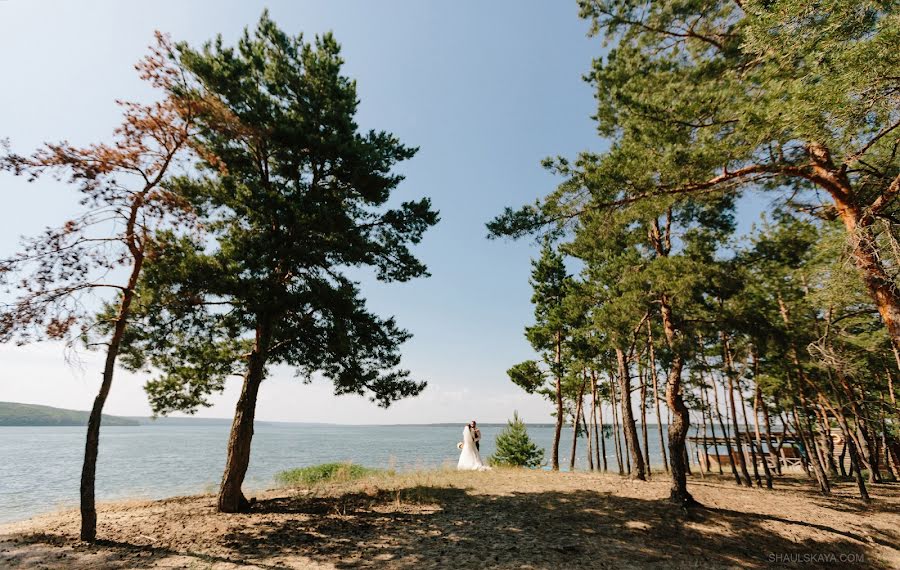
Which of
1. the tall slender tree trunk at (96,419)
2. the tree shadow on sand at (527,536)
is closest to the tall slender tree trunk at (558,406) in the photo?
the tree shadow on sand at (527,536)

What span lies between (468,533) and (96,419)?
8035 millimetres

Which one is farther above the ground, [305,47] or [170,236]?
[305,47]

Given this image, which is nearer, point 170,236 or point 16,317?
point 16,317

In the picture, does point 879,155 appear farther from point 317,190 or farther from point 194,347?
point 194,347

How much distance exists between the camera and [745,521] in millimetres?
8641

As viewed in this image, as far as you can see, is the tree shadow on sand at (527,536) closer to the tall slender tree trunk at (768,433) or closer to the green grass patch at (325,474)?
the green grass patch at (325,474)

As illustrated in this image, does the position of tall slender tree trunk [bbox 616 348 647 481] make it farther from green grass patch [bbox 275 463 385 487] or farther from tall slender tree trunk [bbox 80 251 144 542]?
tall slender tree trunk [bbox 80 251 144 542]

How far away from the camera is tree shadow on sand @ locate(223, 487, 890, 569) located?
6590mm

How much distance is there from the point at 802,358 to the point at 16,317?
22.6 m

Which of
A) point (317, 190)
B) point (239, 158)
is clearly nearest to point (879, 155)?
point (317, 190)

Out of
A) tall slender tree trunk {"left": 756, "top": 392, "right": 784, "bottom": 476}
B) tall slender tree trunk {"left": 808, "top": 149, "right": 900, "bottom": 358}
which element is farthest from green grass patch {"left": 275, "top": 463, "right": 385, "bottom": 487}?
tall slender tree trunk {"left": 756, "top": 392, "right": 784, "bottom": 476}

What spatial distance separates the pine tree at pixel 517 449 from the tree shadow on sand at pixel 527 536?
1736 centimetres

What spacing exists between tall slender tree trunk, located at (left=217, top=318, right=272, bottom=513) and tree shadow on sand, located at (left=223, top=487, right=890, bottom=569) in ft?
2.43

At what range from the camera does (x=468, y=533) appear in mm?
7773
